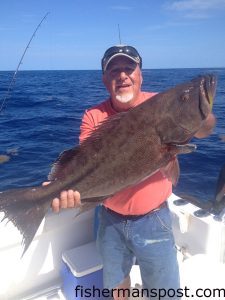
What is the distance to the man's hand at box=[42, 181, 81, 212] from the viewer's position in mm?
2792

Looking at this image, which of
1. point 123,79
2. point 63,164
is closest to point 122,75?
point 123,79

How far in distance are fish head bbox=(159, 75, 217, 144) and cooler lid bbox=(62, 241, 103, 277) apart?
1.89 m

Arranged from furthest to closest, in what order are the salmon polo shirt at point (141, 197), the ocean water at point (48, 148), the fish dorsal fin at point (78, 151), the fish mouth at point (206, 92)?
the ocean water at point (48, 148)
the salmon polo shirt at point (141, 197)
the fish dorsal fin at point (78, 151)
the fish mouth at point (206, 92)

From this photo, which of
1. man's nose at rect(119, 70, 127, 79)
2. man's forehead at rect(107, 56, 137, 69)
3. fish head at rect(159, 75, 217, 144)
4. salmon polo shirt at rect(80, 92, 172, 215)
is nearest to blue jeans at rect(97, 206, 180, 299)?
salmon polo shirt at rect(80, 92, 172, 215)

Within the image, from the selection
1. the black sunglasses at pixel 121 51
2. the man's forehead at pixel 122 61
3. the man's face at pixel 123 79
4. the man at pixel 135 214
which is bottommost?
the man at pixel 135 214

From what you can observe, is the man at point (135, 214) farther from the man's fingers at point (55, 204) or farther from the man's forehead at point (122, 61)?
the man's fingers at point (55, 204)

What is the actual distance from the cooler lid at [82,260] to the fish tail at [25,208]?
1.11 meters

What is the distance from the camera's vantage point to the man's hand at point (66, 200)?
2792 mm

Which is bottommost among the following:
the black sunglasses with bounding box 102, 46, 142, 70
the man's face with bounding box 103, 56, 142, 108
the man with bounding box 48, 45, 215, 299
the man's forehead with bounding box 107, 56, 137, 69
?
the man with bounding box 48, 45, 215, 299

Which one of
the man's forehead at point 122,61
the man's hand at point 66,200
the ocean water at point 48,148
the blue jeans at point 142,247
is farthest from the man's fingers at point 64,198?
the ocean water at point 48,148

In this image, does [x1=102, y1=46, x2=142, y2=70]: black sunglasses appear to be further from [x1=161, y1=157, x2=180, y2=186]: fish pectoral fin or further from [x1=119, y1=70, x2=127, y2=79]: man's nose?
[x1=161, y1=157, x2=180, y2=186]: fish pectoral fin

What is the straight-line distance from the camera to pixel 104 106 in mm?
3393

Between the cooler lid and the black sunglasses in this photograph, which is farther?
the cooler lid

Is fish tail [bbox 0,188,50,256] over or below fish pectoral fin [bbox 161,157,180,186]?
below
